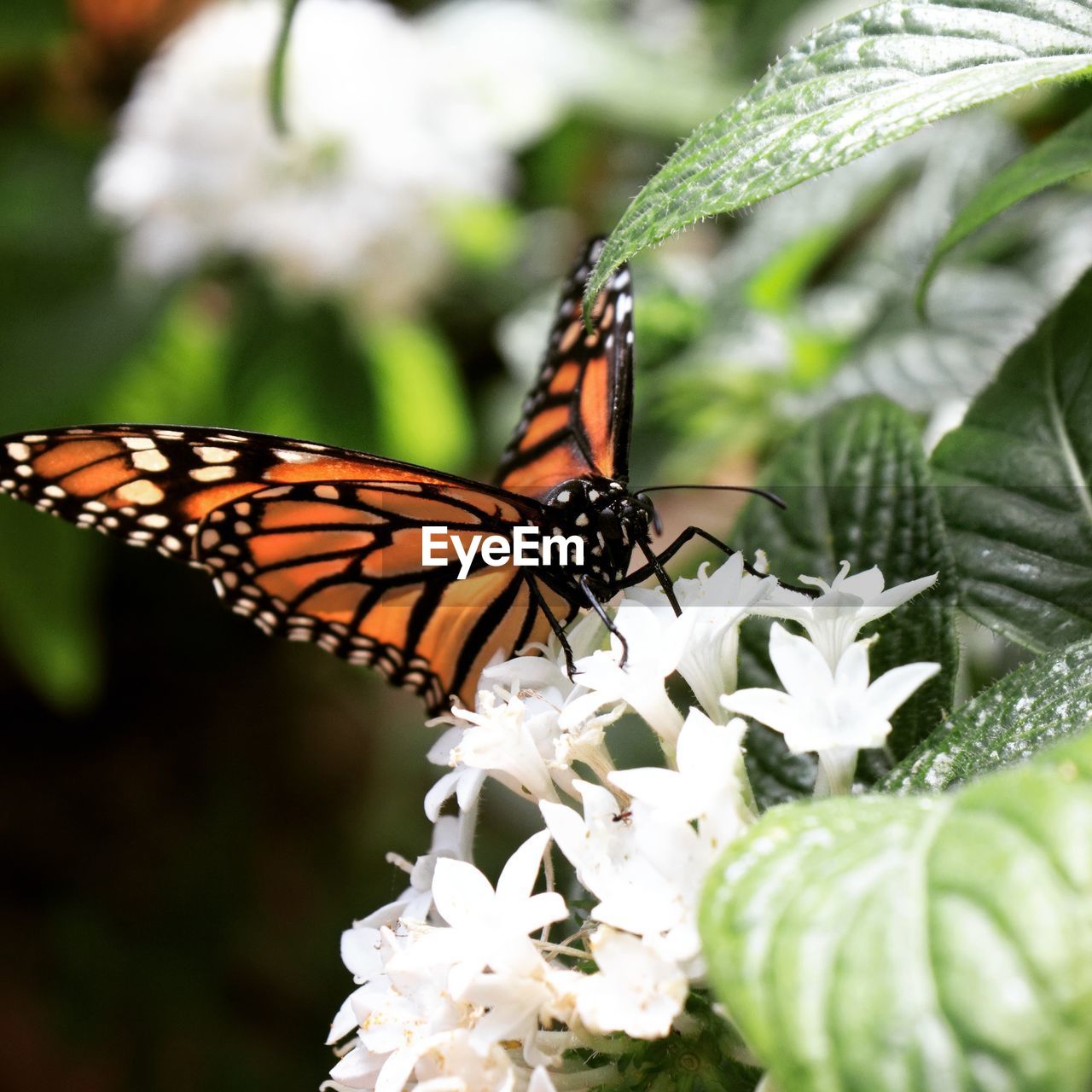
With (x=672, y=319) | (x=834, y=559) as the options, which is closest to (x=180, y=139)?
(x=672, y=319)

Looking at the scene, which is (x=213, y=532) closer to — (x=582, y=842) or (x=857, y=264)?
(x=582, y=842)

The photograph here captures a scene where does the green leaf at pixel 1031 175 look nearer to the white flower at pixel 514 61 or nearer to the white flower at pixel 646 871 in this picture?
the white flower at pixel 646 871

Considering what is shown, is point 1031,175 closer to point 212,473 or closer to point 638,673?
point 638,673

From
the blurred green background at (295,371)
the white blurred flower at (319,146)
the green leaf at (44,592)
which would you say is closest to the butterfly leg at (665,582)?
the blurred green background at (295,371)

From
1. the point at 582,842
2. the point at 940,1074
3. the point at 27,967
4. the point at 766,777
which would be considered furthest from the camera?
the point at 27,967

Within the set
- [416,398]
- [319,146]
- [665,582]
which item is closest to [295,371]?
[416,398]

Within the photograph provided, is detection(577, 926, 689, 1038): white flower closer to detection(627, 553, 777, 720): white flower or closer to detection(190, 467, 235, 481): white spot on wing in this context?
detection(627, 553, 777, 720): white flower

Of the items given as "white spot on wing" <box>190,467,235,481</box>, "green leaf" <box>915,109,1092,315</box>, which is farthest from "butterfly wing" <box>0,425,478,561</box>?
"green leaf" <box>915,109,1092,315</box>
